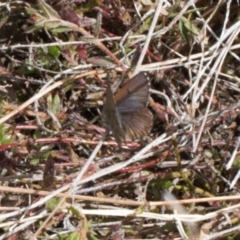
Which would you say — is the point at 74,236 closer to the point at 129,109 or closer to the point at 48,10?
the point at 129,109

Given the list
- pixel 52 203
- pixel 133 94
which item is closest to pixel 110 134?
pixel 52 203

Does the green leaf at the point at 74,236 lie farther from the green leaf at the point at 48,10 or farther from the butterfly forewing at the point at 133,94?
the green leaf at the point at 48,10

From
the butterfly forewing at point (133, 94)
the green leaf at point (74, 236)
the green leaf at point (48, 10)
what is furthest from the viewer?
the green leaf at point (48, 10)

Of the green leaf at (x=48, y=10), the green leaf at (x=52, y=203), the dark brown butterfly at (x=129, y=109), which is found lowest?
the green leaf at (x=52, y=203)

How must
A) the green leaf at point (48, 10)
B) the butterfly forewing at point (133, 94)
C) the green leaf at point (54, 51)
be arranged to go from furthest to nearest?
the green leaf at point (54, 51) < the green leaf at point (48, 10) < the butterfly forewing at point (133, 94)

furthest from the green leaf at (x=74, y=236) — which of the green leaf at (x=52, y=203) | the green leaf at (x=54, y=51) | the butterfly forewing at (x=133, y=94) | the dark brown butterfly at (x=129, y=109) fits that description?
the green leaf at (x=54, y=51)

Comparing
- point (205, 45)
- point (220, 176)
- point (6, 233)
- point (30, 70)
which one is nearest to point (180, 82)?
point (205, 45)
